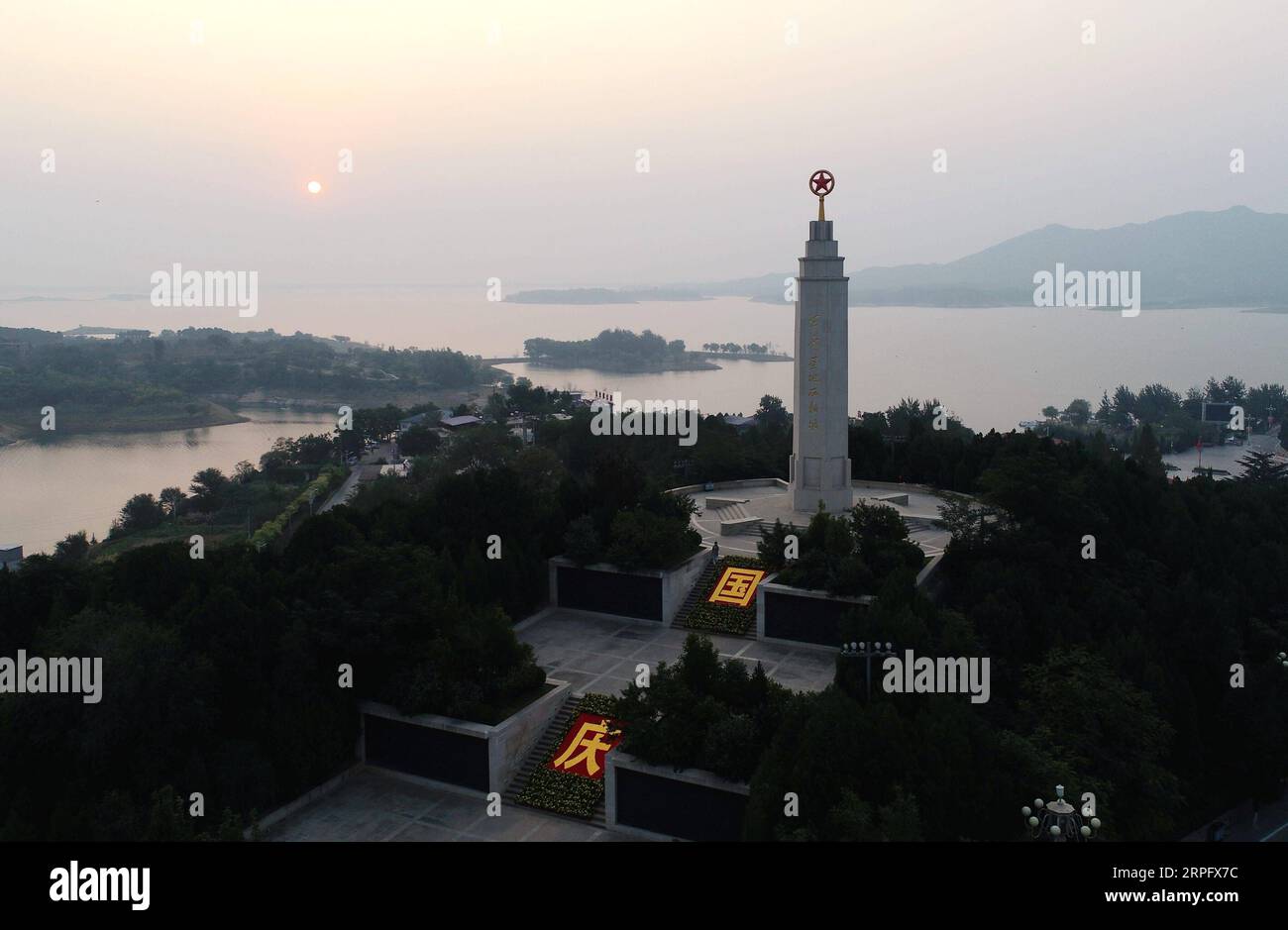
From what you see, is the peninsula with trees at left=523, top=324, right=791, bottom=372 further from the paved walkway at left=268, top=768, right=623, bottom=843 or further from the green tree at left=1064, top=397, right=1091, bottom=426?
the paved walkway at left=268, top=768, right=623, bottom=843

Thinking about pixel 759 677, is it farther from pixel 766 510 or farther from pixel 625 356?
pixel 625 356

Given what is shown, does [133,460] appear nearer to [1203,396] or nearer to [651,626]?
[651,626]

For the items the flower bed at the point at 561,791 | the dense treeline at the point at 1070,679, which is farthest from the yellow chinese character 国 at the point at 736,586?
the flower bed at the point at 561,791

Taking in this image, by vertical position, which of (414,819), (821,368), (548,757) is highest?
(821,368)

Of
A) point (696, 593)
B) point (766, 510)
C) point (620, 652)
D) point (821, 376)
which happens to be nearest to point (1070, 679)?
point (696, 593)

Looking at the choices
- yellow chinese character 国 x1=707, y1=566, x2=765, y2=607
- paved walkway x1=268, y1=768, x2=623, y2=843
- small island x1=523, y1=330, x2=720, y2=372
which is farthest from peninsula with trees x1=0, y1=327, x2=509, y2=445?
paved walkway x1=268, y1=768, x2=623, y2=843

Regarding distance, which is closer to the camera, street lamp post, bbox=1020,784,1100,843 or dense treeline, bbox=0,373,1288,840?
street lamp post, bbox=1020,784,1100,843
